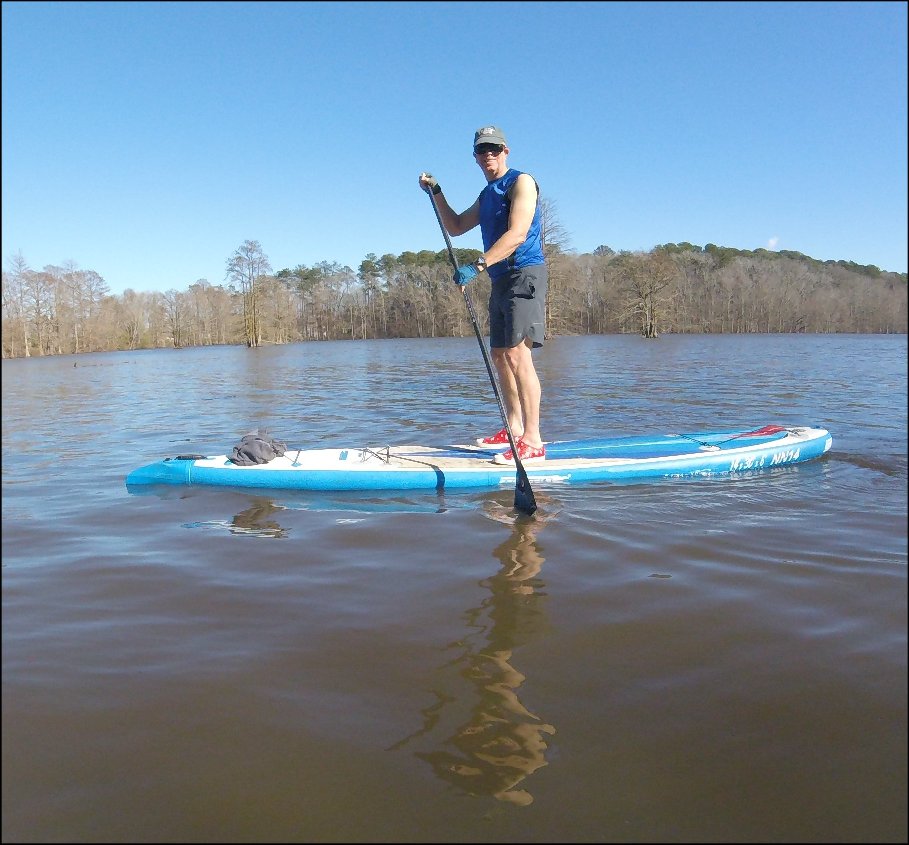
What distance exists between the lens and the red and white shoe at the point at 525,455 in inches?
225

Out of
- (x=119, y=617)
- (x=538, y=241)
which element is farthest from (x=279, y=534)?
(x=538, y=241)

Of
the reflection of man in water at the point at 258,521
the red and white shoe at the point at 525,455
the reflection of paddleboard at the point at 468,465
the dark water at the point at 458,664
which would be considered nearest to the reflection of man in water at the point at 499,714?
the dark water at the point at 458,664

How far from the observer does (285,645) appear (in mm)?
2738

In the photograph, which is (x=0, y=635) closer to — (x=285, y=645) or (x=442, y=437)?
(x=285, y=645)

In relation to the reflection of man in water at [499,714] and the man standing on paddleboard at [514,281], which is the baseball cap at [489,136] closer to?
the man standing on paddleboard at [514,281]

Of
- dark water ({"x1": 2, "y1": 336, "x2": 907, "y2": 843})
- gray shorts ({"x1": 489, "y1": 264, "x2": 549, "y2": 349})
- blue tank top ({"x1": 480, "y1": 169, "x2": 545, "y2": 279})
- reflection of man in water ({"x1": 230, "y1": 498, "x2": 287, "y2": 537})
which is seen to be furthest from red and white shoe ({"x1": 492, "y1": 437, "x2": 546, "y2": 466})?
reflection of man in water ({"x1": 230, "y1": 498, "x2": 287, "y2": 537})

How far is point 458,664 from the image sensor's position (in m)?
2.59

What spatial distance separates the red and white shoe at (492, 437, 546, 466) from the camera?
573 cm

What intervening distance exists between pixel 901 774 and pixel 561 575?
5.86 feet

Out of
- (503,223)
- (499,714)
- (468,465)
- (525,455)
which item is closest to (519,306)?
(503,223)

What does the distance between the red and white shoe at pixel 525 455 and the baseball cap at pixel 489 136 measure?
2.46 metres

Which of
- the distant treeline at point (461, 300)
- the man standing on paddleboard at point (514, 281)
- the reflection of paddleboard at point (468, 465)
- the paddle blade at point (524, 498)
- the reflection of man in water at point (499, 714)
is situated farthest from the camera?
the distant treeline at point (461, 300)

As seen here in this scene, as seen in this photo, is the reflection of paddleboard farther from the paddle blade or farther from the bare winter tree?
the bare winter tree

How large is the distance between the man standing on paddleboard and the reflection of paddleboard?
0.94 feet
